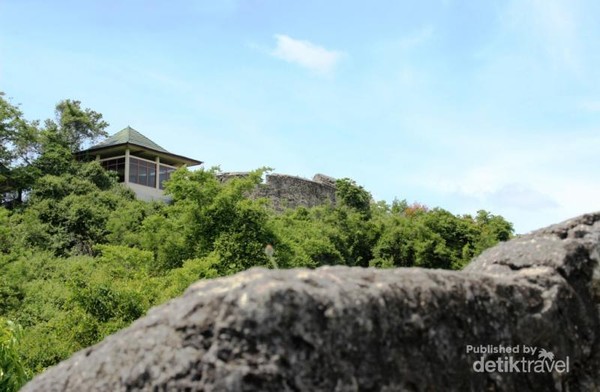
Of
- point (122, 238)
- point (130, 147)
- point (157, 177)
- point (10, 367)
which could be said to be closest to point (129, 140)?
point (130, 147)

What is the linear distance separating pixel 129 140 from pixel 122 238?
10.9 metres

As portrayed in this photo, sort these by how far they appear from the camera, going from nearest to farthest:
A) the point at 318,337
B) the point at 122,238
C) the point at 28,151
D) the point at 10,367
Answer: the point at 318,337 < the point at 10,367 < the point at 122,238 < the point at 28,151

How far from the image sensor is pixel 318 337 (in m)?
2.12

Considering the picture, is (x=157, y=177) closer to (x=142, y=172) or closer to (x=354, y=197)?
(x=142, y=172)

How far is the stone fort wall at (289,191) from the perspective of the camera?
36375mm

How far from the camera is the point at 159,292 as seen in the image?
44.6 ft

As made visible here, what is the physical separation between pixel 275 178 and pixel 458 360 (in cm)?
3477

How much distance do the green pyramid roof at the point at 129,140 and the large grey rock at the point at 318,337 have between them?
33507 millimetres

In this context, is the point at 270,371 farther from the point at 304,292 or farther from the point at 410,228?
the point at 410,228

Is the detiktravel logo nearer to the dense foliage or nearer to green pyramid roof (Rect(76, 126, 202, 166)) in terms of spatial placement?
the dense foliage

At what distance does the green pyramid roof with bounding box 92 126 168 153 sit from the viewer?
35.5 m

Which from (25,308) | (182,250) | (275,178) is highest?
(275,178)

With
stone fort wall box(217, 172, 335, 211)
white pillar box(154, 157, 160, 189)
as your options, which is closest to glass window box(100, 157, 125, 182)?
white pillar box(154, 157, 160, 189)

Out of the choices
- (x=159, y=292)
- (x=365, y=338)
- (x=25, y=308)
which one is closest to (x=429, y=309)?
(x=365, y=338)
